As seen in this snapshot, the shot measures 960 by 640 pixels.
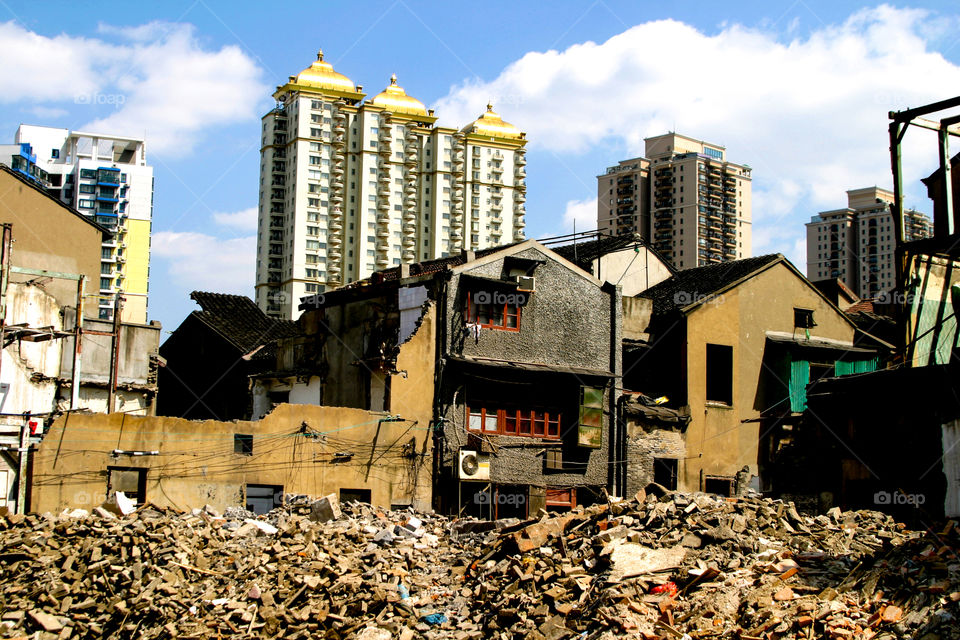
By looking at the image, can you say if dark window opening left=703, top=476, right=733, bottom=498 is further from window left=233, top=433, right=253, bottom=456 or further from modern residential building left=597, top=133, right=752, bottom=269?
modern residential building left=597, top=133, right=752, bottom=269

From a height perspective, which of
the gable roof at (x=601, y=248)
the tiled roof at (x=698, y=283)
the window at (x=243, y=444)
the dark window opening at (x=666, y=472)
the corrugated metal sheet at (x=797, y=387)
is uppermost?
the gable roof at (x=601, y=248)

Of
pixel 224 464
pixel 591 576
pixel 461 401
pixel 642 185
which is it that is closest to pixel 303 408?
pixel 224 464

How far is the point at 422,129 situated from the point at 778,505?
10460cm

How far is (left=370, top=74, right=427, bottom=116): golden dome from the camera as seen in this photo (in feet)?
404

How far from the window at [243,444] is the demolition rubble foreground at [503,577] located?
8.38ft

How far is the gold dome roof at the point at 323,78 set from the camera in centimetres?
12000

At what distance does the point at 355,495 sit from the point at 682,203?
109332 mm

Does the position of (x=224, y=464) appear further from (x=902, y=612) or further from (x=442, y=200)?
(x=442, y=200)

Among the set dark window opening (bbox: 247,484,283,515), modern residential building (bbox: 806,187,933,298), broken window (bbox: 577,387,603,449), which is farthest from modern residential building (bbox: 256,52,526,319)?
dark window opening (bbox: 247,484,283,515)

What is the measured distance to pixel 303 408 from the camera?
88.3 ft

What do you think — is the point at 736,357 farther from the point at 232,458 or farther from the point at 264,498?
the point at 232,458

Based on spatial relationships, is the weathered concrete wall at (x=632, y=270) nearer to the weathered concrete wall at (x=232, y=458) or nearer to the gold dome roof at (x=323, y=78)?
the weathered concrete wall at (x=232, y=458)

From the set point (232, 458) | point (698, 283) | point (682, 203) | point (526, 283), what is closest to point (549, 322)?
point (526, 283)

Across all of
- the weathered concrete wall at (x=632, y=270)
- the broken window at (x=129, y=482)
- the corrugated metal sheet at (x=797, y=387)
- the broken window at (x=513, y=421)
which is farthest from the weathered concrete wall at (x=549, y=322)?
the broken window at (x=129, y=482)
